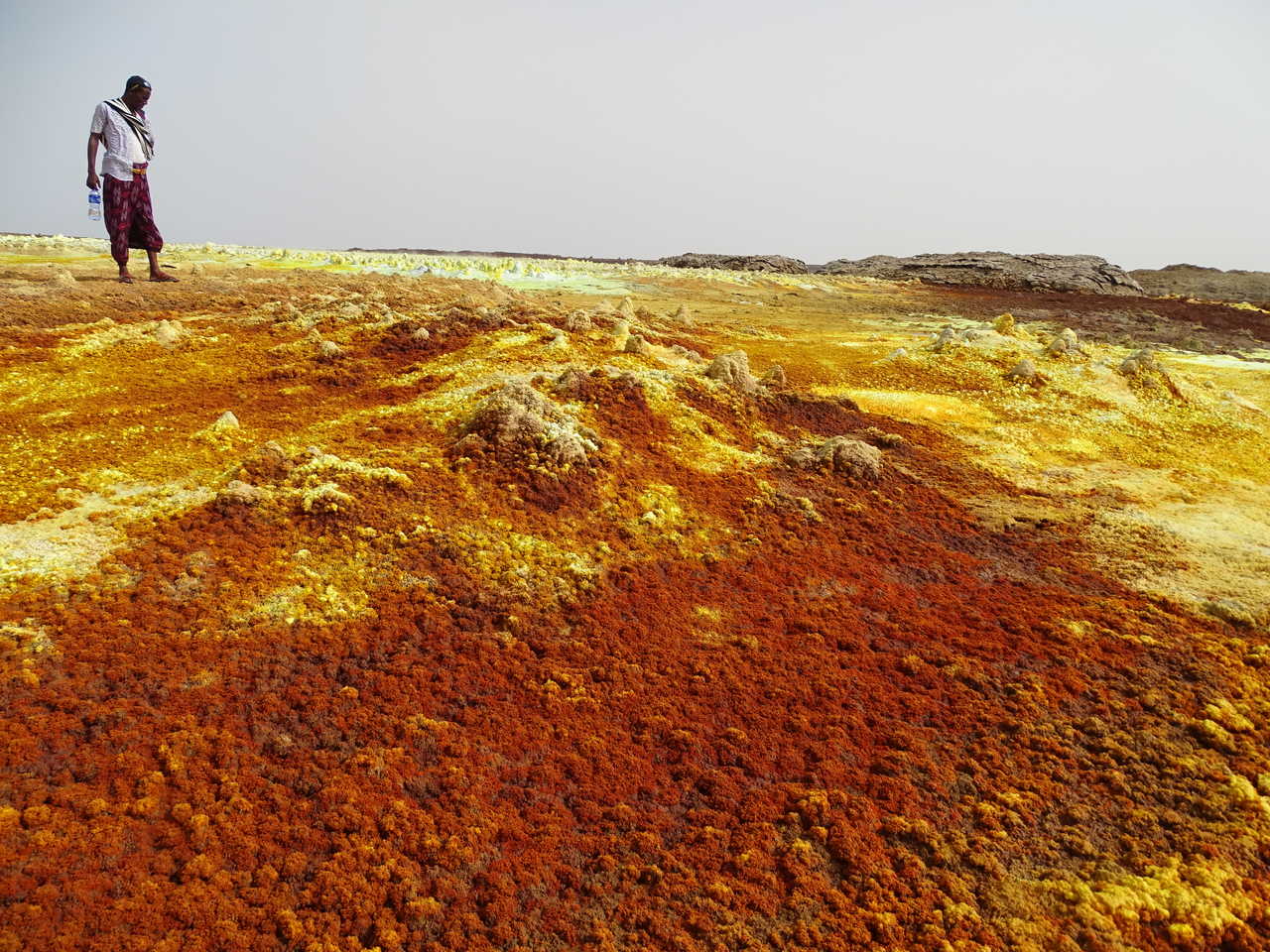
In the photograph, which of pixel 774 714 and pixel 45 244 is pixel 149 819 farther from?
pixel 45 244

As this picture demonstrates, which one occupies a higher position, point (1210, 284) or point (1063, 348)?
point (1210, 284)

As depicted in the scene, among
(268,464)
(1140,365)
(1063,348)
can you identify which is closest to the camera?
(268,464)

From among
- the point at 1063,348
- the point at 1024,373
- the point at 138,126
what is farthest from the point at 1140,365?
the point at 138,126

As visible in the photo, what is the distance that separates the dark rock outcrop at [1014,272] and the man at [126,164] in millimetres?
57209

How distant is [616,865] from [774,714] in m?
1.54

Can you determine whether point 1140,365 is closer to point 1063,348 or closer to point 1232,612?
point 1063,348

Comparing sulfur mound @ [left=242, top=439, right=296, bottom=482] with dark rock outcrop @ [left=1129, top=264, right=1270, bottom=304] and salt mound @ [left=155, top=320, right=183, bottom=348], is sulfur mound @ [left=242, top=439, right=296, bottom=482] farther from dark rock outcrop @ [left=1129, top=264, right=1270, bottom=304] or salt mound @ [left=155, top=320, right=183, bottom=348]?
dark rock outcrop @ [left=1129, top=264, right=1270, bottom=304]

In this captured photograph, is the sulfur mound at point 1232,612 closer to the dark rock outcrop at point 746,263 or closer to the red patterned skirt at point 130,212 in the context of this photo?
the red patterned skirt at point 130,212

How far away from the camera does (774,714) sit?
14.4ft

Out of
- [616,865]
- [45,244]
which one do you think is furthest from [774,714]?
[45,244]

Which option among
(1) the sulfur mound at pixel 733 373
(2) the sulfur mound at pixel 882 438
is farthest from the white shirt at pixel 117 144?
(2) the sulfur mound at pixel 882 438

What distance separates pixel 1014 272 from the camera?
56.7 meters

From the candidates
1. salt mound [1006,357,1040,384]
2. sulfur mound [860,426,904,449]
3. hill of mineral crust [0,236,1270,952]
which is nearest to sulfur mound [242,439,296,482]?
hill of mineral crust [0,236,1270,952]

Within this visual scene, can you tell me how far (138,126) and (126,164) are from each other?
2.49ft
